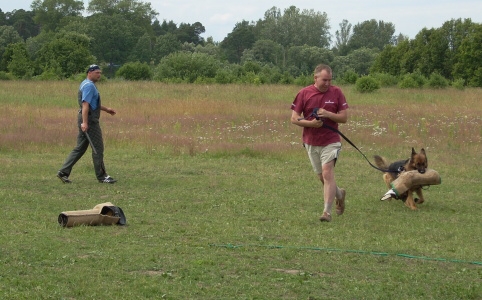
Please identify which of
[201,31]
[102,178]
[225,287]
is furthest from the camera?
[201,31]

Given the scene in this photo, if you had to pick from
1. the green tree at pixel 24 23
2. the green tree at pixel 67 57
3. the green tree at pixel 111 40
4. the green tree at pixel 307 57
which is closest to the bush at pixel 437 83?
the green tree at pixel 67 57

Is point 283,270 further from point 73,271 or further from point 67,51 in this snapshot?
point 67,51

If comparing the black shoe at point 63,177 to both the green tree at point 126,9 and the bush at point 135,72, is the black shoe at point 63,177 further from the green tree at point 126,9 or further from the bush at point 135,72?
the green tree at point 126,9

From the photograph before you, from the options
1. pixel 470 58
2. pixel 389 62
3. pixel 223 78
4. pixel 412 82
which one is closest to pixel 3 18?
pixel 389 62

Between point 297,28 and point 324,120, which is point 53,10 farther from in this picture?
point 324,120

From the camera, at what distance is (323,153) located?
952 cm

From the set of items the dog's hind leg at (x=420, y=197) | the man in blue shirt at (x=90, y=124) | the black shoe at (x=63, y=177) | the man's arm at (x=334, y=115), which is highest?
the man's arm at (x=334, y=115)

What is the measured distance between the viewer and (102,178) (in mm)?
13102

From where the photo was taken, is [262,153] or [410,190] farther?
[262,153]

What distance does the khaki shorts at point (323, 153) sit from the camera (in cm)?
945

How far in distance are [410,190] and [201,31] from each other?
461 ft

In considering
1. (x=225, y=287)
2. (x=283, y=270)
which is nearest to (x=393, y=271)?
(x=283, y=270)

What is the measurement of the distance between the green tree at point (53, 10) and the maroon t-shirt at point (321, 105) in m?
128

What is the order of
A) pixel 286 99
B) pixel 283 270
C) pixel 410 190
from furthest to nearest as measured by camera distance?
pixel 286 99 < pixel 410 190 < pixel 283 270
